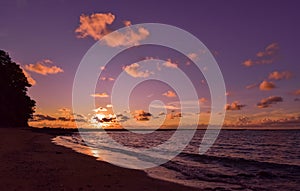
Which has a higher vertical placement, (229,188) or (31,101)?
(31,101)

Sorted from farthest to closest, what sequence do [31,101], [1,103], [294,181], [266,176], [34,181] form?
[31,101], [1,103], [266,176], [294,181], [34,181]

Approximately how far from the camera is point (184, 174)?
20.2m

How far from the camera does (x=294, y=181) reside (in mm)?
19141

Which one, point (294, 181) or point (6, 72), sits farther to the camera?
point (6, 72)

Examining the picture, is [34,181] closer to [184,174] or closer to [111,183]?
[111,183]

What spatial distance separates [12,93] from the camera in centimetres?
8069

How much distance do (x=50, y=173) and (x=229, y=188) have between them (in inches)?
362

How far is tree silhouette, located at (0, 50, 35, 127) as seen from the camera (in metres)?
78.5

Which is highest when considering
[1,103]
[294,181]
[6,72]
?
[6,72]

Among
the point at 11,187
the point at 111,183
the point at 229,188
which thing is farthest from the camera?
the point at 229,188

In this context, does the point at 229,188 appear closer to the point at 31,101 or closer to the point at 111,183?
the point at 111,183

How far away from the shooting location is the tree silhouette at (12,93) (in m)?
78.5

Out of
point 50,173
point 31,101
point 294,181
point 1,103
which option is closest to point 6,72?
point 1,103

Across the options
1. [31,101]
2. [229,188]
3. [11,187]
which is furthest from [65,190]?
[31,101]
